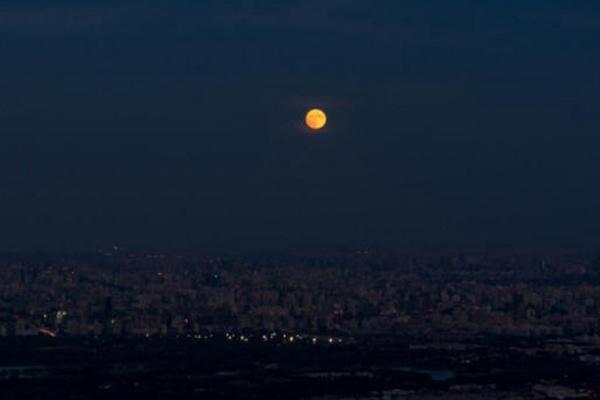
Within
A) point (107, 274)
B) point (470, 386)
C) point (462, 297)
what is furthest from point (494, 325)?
point (107, 274)

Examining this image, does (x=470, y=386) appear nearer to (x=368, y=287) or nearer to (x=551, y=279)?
(x=368, y=287)

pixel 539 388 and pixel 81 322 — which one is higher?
pixel 81 322

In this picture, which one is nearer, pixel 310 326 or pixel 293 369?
pixel 293 369

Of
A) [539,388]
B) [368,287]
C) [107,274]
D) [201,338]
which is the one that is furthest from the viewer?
[107,274]

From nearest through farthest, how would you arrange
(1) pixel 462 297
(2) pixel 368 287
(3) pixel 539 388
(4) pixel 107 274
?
(3) pixel 539 388 < (1) pixel 462 297 < (2) pixel 368 287 < (4) pixel 107 274

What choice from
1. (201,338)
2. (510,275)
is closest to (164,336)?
(201,338)

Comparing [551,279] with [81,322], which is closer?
[81,322]

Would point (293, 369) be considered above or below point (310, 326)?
below

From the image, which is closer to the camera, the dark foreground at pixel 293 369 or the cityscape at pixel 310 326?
the dark foreground at pixel 293 369
